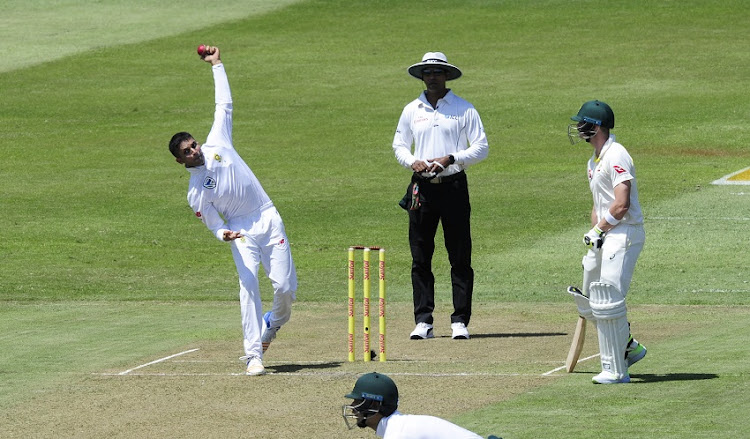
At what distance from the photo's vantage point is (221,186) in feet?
36.8

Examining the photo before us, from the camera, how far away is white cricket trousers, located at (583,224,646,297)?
10.1 meters

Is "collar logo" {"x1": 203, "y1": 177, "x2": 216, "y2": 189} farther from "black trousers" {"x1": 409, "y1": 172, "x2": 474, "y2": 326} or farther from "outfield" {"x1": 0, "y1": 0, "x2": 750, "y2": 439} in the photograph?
"black trousers" {"x1": 409, "y1": 172, "x2": 474, "y2": 326}

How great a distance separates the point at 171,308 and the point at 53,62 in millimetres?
22214

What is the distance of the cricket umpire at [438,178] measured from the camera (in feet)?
41.0

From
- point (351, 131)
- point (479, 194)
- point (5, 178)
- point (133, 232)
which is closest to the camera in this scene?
point (133, 232)

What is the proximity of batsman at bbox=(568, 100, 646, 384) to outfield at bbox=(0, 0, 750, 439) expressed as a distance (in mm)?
342

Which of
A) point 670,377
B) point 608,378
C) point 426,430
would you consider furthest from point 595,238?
point 426,430

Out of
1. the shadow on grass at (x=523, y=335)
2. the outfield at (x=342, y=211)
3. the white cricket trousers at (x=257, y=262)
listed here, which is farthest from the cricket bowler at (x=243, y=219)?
the shadow on grass at (x=523, y=335)

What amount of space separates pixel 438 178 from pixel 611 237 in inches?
107

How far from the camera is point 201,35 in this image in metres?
Result: 38.2

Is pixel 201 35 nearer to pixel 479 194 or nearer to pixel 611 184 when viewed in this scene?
pixel 479 194

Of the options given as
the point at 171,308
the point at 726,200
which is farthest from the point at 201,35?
the point at 171,308


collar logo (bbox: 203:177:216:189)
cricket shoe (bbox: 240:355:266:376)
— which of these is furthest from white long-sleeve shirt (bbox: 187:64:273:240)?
cricket shoe (bbox: 240:355:266:376)

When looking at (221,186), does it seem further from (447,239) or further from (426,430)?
(426,430)
